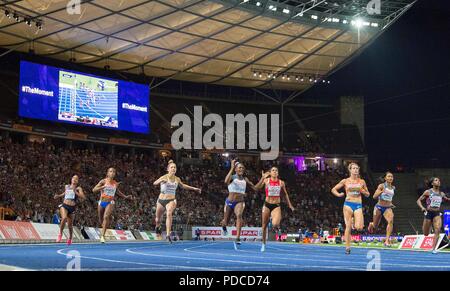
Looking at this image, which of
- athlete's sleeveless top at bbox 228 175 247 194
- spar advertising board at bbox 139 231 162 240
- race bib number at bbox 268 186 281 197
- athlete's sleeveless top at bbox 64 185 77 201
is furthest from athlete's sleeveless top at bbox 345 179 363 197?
spar advertising board at bbox 139 231 162 240

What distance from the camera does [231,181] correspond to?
67.4 ft

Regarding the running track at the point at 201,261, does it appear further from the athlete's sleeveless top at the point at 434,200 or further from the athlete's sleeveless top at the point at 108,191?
the athlete's sleeveless top at the point at 108,191

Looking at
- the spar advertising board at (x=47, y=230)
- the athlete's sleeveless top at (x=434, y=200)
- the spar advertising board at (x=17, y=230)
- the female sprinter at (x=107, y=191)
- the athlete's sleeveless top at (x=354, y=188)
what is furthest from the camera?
the spar advertising board at (x=47, y=230)

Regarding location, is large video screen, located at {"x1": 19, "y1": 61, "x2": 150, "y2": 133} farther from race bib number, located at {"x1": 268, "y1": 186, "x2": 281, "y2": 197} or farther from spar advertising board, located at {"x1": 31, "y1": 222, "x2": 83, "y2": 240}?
race bib number, located at {"x1": 268, "y1": 186, "x2": 281, "y2": 197}

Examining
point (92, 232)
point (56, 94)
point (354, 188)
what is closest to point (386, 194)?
point (354, 188)

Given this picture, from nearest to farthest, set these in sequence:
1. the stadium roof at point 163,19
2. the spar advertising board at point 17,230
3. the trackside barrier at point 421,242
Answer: the trackside barrier at point 421,242
the spar advertising board at point 17,230
the stadium roof at point 163,19

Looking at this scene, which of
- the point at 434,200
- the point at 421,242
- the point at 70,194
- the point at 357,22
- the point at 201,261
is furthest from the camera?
the point at 357,22

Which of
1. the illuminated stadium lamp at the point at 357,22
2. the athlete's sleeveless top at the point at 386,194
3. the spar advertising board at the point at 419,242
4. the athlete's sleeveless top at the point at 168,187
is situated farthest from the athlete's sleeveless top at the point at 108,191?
the illuminated stadium lamp at the point at 357,22

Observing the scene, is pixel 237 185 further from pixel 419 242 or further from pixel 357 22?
pixel 357 22

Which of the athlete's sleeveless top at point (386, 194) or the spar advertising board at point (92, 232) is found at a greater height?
the athlete's sleeveless top at point (386, 194)
